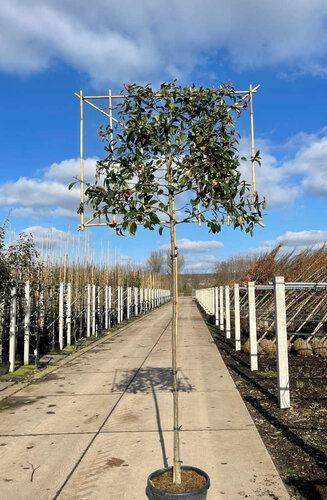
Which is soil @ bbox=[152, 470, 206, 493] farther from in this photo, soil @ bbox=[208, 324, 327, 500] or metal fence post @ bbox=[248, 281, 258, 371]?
metal fence post @ bbox=[248, 281, 258, 371]

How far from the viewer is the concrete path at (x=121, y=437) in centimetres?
342

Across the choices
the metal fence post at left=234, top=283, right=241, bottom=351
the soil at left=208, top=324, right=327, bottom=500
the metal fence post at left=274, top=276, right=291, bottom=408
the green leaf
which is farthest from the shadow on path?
the green leaf

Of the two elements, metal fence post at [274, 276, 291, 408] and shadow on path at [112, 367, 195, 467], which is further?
shadow on path at [112, 367, 195, 467]

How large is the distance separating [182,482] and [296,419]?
2715mm

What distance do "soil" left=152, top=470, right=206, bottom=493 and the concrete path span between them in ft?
1.05

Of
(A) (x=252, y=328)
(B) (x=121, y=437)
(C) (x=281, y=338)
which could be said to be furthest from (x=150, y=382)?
(B) (x=121, y=437)

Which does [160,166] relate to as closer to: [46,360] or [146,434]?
[146,434]

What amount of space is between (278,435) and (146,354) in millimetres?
6577

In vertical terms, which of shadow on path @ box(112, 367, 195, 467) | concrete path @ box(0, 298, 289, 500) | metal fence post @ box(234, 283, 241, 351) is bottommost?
shadow on path @ box(112, 367, 195, 467)

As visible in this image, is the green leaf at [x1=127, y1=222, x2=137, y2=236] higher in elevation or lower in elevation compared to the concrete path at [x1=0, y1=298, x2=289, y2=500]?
higher

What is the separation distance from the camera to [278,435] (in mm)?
4586

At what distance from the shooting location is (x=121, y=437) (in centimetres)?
459

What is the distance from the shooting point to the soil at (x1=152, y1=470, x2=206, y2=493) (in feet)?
9.31

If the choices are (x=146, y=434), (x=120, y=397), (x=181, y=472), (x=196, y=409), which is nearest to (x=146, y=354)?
(x=120, y=397)
